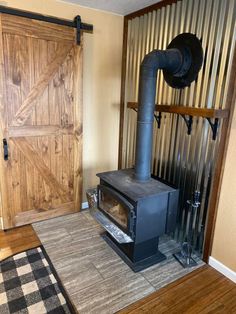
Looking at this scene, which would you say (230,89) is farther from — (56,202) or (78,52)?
(56,202)

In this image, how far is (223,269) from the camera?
212 cm

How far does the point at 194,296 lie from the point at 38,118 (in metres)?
2.27

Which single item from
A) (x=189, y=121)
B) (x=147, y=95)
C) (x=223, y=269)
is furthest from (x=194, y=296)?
(x=147, y=95)

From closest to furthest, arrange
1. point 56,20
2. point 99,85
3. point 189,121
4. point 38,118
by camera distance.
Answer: point 189,121 < point 56,20 < point 38,118 < point 99,85

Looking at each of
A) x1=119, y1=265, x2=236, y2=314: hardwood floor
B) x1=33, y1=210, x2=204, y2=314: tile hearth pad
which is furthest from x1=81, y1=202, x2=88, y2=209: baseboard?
x1=119, y1=265, x2=236, y2=314: hardwood floor

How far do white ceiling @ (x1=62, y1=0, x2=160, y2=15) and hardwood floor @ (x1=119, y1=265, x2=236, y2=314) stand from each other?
2.72 meters

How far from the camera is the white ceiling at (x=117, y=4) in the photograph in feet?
8.11

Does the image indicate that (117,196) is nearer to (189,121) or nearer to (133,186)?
(133,186)

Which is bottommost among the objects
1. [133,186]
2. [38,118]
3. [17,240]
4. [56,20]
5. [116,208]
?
[17,240]

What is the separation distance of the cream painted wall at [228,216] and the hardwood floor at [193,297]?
20 cm

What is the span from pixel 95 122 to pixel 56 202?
114 cm

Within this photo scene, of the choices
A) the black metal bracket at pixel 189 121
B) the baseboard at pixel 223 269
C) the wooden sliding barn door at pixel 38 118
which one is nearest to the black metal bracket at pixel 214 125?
→ the black metal bracket at pixel 189 121

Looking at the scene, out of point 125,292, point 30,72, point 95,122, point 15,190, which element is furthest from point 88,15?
point 125,292

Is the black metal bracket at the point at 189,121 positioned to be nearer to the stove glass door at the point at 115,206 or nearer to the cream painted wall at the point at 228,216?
the cream painted wall at the point at 228,216
